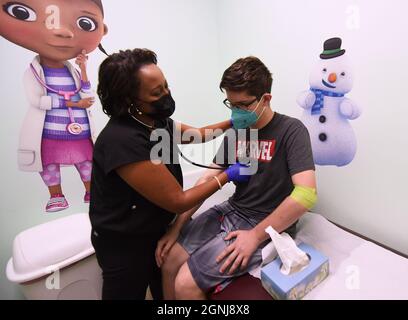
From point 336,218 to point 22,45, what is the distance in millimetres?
1940

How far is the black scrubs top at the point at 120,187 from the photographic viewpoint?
0.77 metres

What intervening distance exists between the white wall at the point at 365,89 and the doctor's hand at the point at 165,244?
0.87m

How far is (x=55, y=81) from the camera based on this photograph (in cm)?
127

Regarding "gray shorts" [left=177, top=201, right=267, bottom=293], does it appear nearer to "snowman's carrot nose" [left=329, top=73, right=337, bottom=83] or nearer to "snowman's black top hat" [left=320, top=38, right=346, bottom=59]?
"snowman's carrot nose" [left=329, top=73, right=337, bottom=83]

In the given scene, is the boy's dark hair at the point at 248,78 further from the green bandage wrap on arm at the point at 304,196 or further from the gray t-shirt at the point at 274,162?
the green bandage wrap on arm at the point at 304,196

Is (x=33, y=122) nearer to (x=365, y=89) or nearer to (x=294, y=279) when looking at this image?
(x=294, y=279)

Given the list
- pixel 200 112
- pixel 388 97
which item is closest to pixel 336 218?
pixel 388 97

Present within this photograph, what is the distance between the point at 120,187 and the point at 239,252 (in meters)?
0.53

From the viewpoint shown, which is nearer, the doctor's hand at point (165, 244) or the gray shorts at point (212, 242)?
the gray shorts at point (212, 242)

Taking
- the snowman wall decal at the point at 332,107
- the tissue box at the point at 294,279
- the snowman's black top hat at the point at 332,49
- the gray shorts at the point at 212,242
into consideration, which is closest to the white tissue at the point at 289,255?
the tissue box at the point at 294,279

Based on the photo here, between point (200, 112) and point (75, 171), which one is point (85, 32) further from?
point (200, 112)

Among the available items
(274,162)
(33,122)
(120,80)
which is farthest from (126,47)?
(274,162)

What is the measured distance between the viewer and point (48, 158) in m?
1.30

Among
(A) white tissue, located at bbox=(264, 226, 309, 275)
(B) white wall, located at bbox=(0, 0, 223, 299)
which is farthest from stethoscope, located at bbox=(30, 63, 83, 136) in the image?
(A) white tissue, located at bbox=(264, 226, 309, 275)
